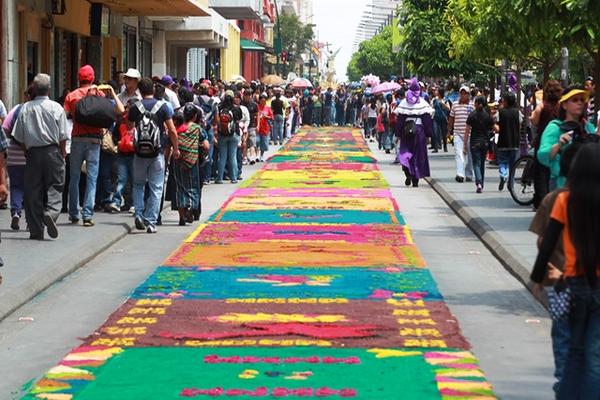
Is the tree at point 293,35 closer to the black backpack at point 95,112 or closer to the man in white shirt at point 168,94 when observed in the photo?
the man in white shirt at point 168,94

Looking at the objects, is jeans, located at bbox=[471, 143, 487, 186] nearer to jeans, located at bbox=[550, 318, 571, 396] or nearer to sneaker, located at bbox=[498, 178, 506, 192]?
sneaker, located at bbox=[498, 178, 506, 192]

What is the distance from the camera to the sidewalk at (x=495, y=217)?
14495 mm

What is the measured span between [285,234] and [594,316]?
1089 cm

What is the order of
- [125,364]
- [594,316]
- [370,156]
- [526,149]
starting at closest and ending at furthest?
[594,316] < [125,364] < [526,149] < [370,156]

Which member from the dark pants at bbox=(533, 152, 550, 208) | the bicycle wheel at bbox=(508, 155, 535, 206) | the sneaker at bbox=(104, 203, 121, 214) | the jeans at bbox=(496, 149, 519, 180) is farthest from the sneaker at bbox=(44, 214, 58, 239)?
the jeans at bbox=(496, 149, 519, 180)

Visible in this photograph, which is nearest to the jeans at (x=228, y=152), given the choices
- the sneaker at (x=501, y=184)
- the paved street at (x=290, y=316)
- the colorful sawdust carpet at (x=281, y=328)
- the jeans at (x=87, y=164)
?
the sneaker at (x=501, y=184)

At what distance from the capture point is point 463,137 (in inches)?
1058

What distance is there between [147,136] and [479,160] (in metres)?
8.69

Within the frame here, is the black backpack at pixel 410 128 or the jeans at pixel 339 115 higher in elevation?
the black backpack at pixel 410 128

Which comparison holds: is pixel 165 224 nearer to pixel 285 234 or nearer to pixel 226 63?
pixel 285 234

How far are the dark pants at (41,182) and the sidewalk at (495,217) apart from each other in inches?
188

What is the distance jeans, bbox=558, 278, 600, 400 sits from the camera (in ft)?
21.8

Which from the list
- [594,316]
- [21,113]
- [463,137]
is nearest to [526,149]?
[463,137]

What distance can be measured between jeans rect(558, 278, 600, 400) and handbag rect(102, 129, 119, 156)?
1286cm
